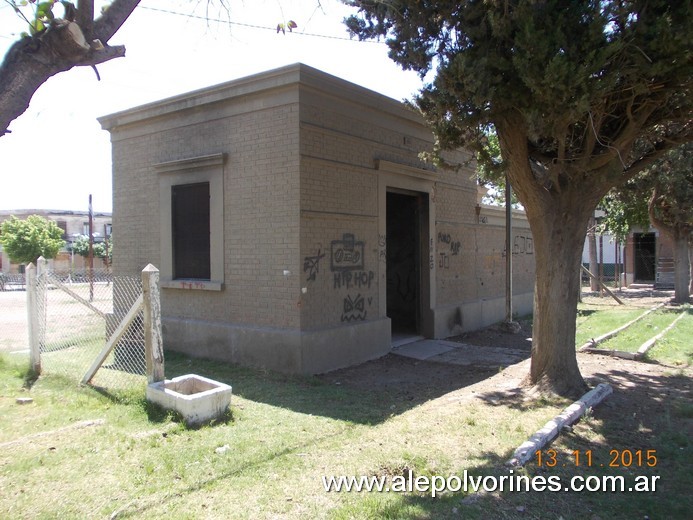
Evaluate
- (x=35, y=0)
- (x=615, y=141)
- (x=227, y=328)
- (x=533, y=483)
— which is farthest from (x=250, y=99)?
(x=533, y=483)

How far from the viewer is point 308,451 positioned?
4.55 meters

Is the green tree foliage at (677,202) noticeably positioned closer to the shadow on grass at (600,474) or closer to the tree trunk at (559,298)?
the tree trunk at (559,298)

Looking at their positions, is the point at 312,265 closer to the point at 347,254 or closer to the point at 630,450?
the point at 347,254

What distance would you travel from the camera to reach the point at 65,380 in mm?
6906

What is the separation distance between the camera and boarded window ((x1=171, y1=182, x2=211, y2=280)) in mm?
8891

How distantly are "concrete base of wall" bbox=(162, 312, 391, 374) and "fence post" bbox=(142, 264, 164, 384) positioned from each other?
2.21m

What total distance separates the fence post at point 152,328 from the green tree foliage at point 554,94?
12.8ft

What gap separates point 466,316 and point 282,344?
5456mm

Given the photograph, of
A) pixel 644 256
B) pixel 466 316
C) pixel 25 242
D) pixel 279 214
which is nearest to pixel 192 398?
pixel 279 214

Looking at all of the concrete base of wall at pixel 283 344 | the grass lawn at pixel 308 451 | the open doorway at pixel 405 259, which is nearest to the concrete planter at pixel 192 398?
the grass lawn at pixel 308 451

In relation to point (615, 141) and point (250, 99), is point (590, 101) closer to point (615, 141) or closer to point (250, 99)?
point (615, 141)

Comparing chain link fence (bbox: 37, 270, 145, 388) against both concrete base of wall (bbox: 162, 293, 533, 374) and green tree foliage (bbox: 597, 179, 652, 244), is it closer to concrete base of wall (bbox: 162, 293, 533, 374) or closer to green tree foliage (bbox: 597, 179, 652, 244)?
concrete base of wall (bbox: 162, 293, 533, 374)

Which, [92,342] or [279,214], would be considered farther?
[92,342]

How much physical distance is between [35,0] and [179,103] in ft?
18.1
